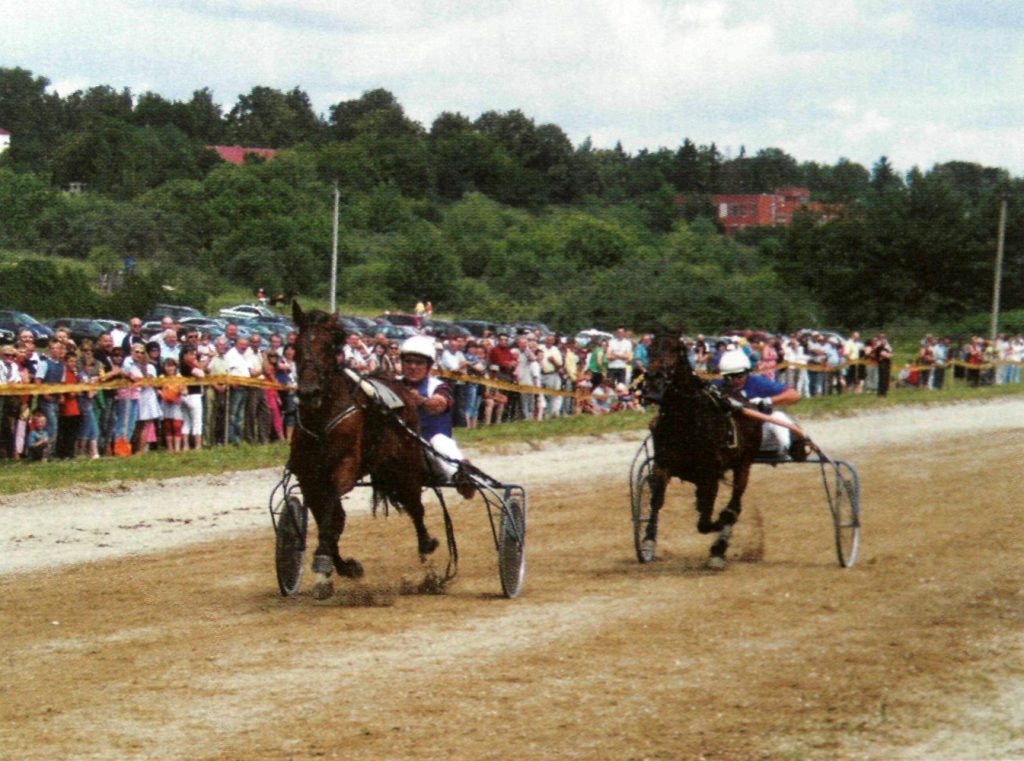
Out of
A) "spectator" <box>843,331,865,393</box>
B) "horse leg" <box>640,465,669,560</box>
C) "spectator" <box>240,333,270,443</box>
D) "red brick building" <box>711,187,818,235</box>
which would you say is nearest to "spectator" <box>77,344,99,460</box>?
"spectator" <box>240,333,270,443</box>

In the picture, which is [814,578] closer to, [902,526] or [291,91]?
[902,526]

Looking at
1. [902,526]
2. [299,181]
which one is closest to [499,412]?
[902,526]

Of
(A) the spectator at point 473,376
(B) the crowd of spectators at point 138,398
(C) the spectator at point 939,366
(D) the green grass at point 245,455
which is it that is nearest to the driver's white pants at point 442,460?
(D) the green grass at point 245,455

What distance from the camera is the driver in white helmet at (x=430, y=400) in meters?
9.91

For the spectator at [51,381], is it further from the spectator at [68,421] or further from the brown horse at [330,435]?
the brown horse at [330,435]

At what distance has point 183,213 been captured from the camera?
201ft

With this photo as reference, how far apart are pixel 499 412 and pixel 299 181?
50.4m

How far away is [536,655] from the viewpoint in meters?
7.90

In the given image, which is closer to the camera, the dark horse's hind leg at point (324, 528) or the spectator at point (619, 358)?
the dark horse's hind leg at point (324, 528)

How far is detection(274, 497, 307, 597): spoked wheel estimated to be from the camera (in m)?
9.43

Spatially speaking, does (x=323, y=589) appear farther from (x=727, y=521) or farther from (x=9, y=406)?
(x=9, y=406)

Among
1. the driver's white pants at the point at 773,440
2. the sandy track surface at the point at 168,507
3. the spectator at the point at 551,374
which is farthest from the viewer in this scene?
the spectator at the point at 551,374

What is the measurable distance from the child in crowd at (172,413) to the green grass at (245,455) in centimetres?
37

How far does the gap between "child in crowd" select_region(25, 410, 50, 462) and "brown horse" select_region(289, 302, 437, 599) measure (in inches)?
301
